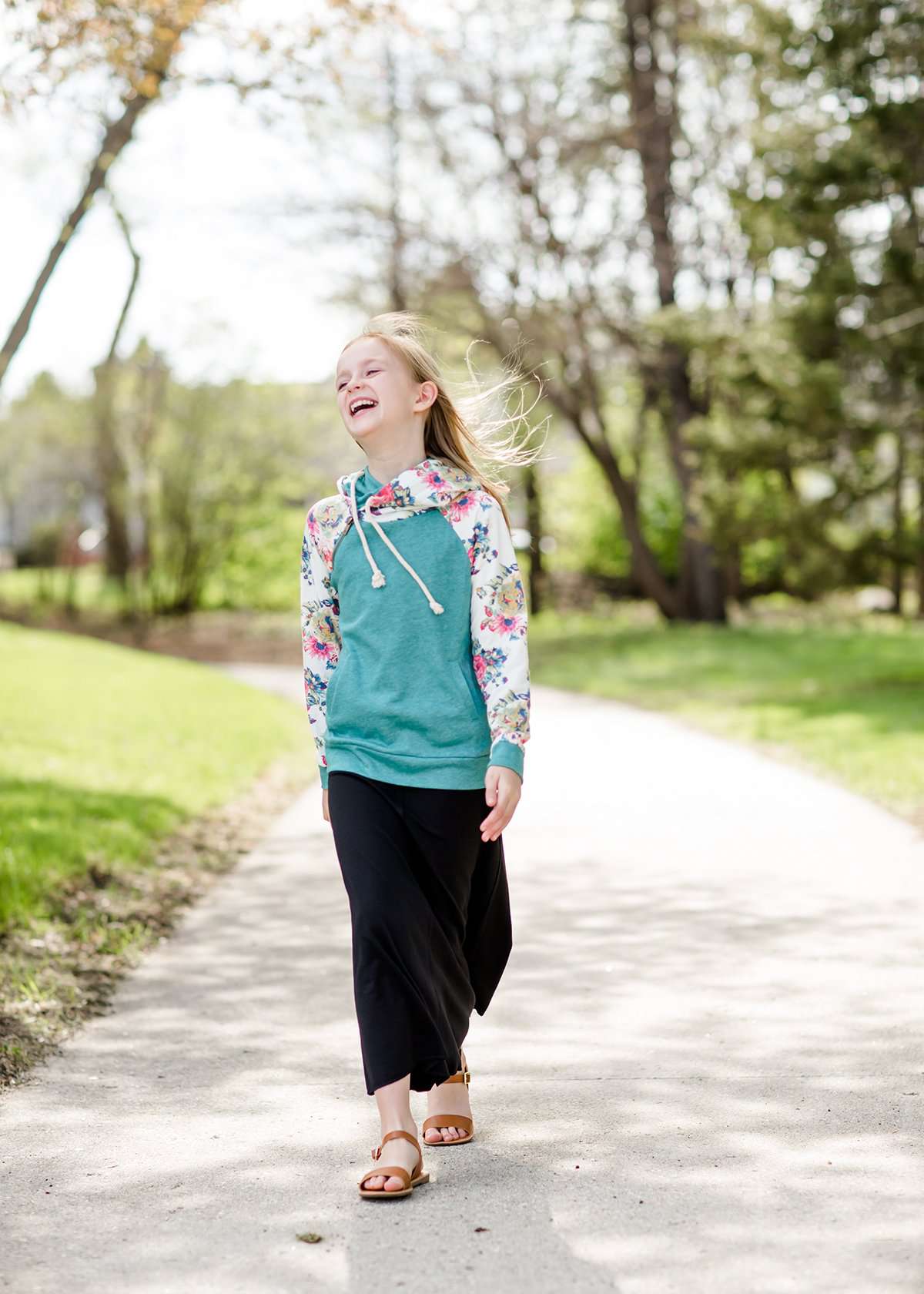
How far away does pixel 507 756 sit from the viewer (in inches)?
140

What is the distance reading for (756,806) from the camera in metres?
9.43

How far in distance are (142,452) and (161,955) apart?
2587 cm

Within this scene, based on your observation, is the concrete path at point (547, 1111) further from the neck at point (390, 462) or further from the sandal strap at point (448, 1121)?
the neck at point (390, 462)

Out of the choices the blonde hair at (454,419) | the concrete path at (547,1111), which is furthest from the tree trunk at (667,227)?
the blonde hair at (454,419)

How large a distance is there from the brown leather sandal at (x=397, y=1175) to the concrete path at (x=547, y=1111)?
1.1 inches

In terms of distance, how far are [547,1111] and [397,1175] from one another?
0.73 meters

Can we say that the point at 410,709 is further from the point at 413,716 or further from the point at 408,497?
the point at 408,497

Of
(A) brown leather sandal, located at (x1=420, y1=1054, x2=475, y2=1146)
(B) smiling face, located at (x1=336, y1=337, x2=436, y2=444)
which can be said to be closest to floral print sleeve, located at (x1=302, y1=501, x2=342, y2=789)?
(B) smiling face, located at (x1=336, y1=337, x2=436, y2=444)

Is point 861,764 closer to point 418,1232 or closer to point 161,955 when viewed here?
point 161,955

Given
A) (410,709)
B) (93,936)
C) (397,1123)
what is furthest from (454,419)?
(93,936)

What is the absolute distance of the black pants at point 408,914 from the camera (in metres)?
3.51

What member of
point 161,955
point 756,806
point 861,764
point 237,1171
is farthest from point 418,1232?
point 861,764

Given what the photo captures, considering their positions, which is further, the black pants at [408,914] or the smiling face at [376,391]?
the smiling face at [376,391]

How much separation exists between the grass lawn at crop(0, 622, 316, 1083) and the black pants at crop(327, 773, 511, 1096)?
1.44 meters
